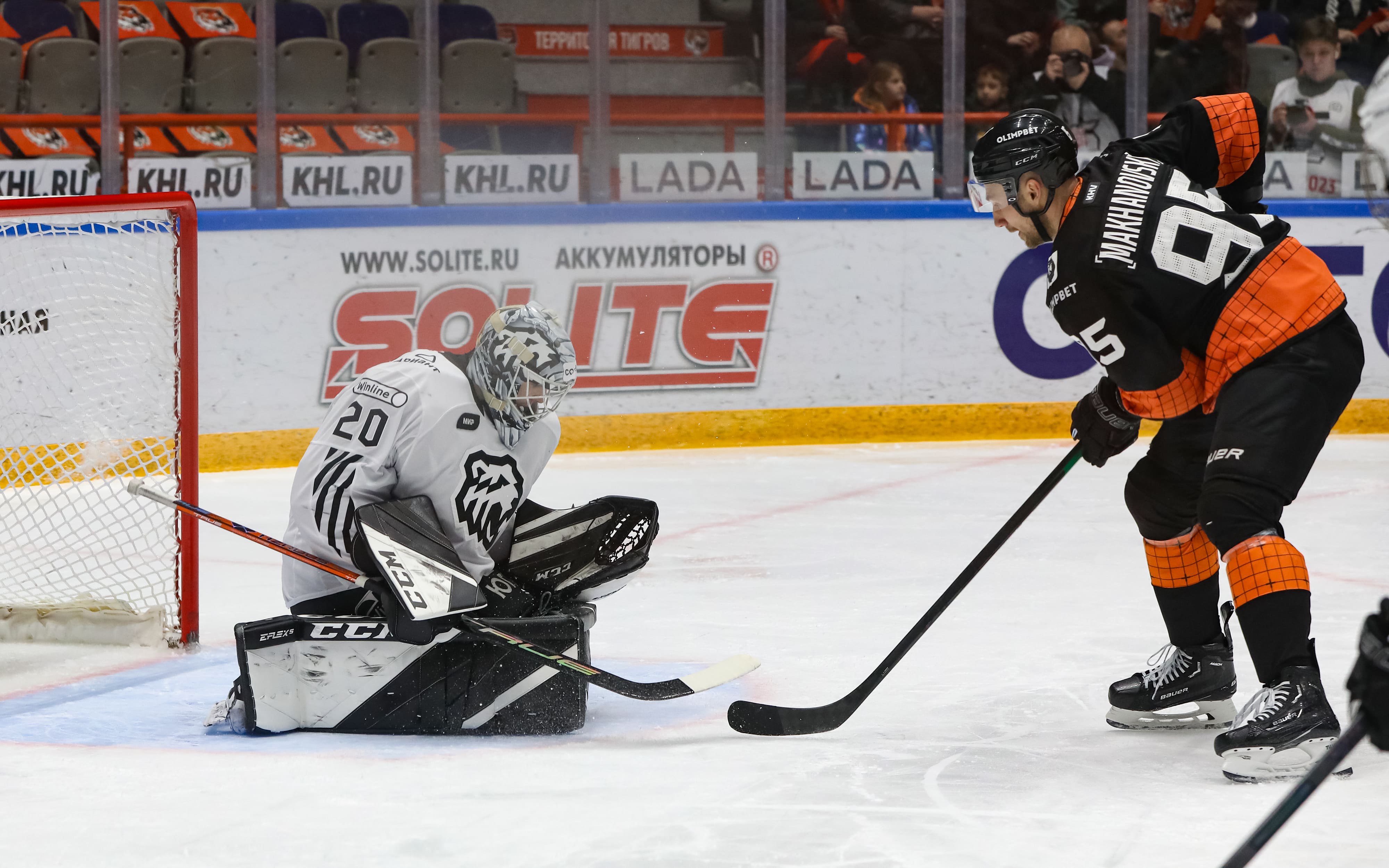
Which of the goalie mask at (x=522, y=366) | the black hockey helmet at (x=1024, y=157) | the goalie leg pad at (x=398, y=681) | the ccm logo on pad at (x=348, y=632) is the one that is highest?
the black hockey helmet at (x=1024, y=157)

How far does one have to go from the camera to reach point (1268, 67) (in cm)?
666

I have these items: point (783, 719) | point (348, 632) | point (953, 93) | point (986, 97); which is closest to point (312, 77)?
point (953, 93)

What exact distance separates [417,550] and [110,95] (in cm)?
393

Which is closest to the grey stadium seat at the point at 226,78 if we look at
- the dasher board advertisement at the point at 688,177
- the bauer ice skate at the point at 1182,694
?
the dasher board advertisement at the point at 688,177

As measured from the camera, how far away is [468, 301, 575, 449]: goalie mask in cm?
244

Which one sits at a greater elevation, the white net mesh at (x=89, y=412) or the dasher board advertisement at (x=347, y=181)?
the dasher board advertisement at (x=347, y=181)

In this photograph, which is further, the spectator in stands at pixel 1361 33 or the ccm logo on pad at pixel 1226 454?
the spectator in stands at pixel 1361 33

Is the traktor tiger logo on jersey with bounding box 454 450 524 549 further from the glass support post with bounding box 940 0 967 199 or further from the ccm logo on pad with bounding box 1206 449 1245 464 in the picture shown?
the glass support post with bounding box 940 0 967 199

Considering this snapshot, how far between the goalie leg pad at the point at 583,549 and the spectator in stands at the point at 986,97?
13.2 feet

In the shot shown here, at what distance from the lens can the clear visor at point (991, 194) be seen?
2332 millimetres

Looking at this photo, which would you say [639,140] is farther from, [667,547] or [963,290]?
[667,547]

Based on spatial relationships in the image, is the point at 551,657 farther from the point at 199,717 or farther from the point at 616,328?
the point at 616,328

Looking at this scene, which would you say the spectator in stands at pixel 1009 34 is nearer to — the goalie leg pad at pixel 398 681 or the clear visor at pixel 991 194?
Result: the clear visor at pixel 991 194

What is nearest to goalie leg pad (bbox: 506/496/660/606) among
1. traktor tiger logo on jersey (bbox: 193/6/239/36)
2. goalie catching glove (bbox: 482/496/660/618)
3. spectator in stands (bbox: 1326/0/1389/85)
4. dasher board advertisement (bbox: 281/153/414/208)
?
goalie catching glove (bbox: 482/496/660/618)
